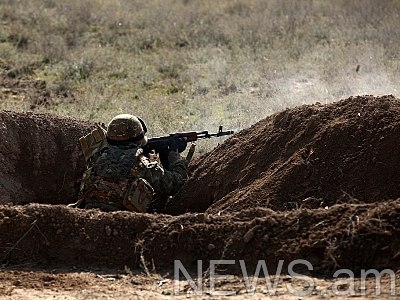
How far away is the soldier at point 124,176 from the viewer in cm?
687

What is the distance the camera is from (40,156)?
27.0ft

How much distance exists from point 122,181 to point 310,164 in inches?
69.6

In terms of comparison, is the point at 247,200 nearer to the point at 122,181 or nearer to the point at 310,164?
the point at 310,164

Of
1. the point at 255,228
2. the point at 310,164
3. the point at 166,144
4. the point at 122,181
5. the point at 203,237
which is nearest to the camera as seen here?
the point at 255,228

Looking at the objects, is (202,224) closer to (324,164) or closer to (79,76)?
(324,164)

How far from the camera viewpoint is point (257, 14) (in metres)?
17.1

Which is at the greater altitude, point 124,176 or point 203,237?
point 124,176

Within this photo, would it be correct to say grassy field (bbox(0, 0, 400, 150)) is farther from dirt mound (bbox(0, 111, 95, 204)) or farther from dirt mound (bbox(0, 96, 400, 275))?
dirt mound (bbox(0, 96, 400, 275))

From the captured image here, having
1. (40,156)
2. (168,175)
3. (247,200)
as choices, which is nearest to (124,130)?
(168,175)

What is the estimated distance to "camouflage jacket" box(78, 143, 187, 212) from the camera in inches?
269

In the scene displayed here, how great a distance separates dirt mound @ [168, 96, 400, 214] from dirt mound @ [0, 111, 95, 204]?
159cm

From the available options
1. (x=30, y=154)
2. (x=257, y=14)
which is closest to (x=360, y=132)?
(x=30, y=154)

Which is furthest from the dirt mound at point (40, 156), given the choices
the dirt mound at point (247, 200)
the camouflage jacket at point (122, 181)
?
the camouflage jacket at point (122, 181)

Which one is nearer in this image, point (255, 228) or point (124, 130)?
point (255, 228)
